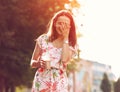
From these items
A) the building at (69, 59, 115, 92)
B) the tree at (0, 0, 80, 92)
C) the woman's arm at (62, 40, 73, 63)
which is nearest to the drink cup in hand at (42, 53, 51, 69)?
the woman's arm at (62, 40, 73, 63)

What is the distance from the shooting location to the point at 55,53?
7641 mm

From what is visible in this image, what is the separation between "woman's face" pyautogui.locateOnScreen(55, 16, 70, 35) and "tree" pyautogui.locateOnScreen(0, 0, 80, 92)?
1712cm

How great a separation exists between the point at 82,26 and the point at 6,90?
607 cm

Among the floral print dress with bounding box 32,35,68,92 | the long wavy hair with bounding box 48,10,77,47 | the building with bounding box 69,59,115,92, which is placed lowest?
the building with bounding box 69,59,115,92

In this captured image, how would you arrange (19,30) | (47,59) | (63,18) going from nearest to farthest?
1. (47,59)
2. (63,18)
3. (19,30)

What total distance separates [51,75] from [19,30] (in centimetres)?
1873

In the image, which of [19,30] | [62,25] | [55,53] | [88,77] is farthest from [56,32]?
[88,77]

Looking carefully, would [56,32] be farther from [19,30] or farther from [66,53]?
[19,30]

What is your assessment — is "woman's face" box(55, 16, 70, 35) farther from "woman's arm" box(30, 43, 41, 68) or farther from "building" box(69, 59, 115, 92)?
"building" box(69, 59, 115, 92)

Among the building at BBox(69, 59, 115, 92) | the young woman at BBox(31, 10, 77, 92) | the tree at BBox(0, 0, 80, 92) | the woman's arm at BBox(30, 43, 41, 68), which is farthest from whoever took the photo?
the building at BBox(69, 59, 115, 92)

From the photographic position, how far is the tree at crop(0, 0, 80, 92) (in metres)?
25.0

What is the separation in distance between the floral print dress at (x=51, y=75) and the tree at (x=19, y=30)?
1708 cm

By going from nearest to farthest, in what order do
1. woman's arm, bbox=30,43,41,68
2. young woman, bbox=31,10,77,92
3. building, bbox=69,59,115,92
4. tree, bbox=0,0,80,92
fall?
woman's arm, bbox=30,43,41,68, young woman, bbox=31,10,77,92, tree, bbox=0,0,80,92, building, bbox=69,59,115,92

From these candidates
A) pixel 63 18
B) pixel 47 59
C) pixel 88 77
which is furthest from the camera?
pixel 88 77
